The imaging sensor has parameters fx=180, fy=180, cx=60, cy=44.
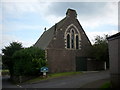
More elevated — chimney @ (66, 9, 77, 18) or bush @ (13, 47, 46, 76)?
chimney @ (66, 9, 77, 18)

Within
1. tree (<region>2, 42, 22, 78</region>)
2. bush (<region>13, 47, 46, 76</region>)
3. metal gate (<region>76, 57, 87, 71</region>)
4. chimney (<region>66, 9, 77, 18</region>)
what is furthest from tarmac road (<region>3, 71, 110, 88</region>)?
tree (<region>2, 42, 22, 78</region>)

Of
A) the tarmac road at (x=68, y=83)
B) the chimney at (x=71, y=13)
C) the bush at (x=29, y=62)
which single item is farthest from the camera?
the chimney at (x=71, y=13)

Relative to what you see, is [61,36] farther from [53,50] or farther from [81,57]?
[81,57]

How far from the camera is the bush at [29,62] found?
28.7 m

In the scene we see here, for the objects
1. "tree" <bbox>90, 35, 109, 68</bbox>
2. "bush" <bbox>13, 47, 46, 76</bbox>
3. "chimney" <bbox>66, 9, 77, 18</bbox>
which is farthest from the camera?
"chimney" <bbox>66, 9, 77, 18</bbox>

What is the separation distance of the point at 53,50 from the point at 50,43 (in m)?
1.34

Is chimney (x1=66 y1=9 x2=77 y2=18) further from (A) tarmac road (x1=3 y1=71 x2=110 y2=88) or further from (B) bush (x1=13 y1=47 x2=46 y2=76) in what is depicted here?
(A) tarmac road (x1=3 y1=71 x2=110 y2=88)

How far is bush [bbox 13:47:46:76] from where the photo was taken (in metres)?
28.7

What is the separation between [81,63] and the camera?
3375 centimetres

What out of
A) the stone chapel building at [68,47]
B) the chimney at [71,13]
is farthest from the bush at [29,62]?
the chimney at [71,13]

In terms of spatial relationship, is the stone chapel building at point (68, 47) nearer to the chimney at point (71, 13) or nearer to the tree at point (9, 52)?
the chimney at point (71, 13)

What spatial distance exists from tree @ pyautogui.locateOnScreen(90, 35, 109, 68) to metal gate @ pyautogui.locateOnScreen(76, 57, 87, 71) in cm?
206

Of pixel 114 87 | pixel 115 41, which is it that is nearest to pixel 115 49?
pixel 115 41

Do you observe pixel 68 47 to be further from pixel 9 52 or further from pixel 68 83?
pixel 68 83
